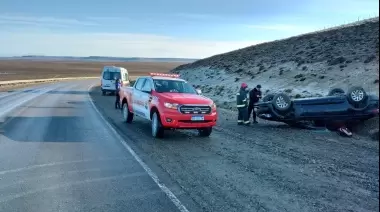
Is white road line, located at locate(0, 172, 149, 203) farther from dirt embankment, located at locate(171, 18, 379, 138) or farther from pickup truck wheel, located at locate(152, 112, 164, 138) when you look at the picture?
dirt embankment, located at locate(171, 18, 379, 138)

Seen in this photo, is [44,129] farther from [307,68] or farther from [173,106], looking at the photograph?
[307,68]

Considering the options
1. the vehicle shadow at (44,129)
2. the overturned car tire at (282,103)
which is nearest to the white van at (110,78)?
the vehicle shadow at (44,129)

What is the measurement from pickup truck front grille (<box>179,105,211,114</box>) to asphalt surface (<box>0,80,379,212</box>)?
2.61 ft

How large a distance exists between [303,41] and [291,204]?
163 feet

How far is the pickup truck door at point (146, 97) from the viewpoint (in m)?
14.2

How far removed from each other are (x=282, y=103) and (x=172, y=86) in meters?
3.83

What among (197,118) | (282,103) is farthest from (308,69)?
(197,118)

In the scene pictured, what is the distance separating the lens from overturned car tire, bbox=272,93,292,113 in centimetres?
1564

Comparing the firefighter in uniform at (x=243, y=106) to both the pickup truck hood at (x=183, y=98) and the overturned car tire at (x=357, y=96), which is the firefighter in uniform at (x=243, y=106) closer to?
the pickup truck hood at (x=183, y=98)

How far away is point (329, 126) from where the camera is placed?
1555 cm

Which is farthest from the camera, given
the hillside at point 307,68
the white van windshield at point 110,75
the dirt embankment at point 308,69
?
the white van windshield at point 110,75

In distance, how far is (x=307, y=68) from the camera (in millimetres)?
36406

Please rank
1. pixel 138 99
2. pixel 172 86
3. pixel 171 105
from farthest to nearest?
pixel 138 99 < pixel 172 86 < pixel 171 105

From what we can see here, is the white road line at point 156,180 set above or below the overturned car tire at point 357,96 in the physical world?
below
